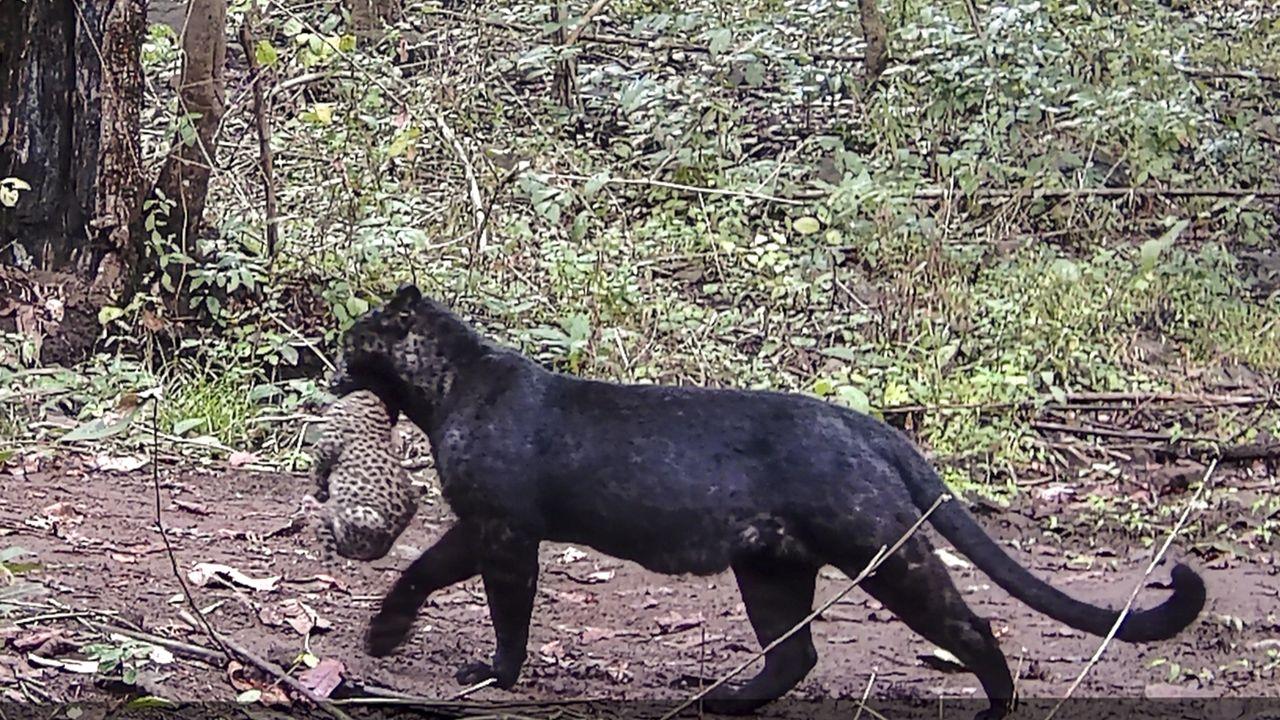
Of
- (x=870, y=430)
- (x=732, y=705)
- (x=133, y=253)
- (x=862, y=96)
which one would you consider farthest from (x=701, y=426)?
(x=862, y=96)

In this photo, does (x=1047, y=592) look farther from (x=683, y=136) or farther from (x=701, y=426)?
(x=683, y=136)

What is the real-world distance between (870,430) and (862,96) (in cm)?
522

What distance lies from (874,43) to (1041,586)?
5.52m

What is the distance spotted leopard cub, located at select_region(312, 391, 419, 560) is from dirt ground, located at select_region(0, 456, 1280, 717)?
21 cm

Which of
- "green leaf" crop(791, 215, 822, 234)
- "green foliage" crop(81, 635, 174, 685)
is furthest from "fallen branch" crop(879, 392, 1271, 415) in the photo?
"green foliage" crop(81, 635, 174, 685)

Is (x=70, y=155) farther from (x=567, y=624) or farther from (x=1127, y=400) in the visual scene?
(x=1127, y=400)

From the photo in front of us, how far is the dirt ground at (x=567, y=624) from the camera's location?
11.1ft

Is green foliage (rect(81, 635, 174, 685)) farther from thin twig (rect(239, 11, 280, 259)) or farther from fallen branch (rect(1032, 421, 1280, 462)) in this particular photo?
fallen branch (rect(1032, 421, 1280, 462))

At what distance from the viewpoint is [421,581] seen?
3.38 m

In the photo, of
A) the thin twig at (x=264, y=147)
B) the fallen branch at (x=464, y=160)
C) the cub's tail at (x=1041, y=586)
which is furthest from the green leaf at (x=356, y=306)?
the cub's tail at (x=1041, y=586)

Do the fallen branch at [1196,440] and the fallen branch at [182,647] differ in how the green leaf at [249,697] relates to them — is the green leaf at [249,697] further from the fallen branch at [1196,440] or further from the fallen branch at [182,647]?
the fallen branch at [1196,440]

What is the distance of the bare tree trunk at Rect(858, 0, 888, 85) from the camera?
8.20 metres

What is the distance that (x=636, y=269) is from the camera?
5.74m

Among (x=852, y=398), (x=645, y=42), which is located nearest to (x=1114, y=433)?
(x=852, y=398)
